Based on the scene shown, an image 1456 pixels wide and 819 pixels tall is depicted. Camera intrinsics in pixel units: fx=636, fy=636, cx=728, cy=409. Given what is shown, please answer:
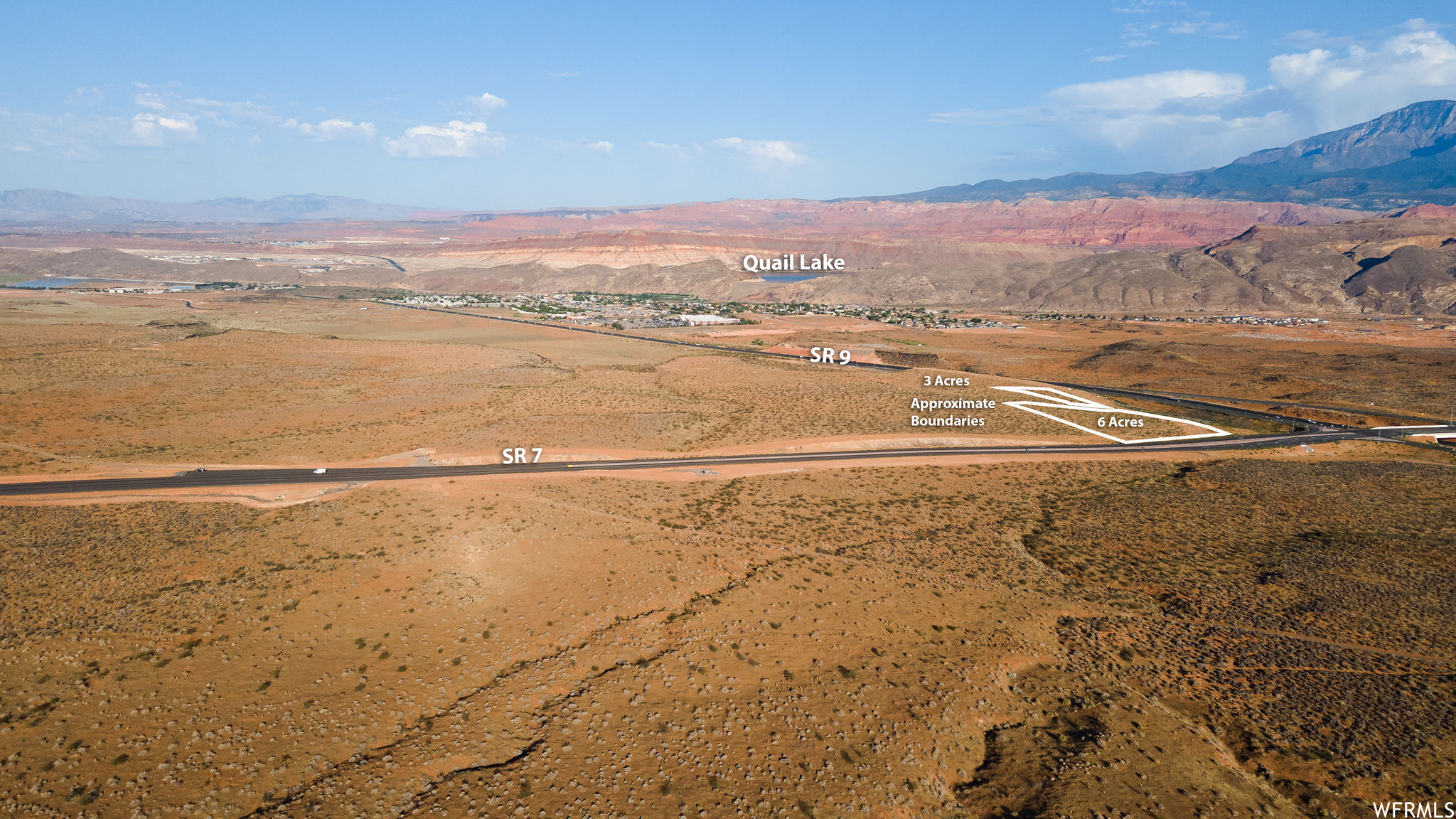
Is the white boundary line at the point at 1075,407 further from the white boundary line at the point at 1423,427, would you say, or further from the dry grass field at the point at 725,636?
the white boundary line at the point at 1423,427

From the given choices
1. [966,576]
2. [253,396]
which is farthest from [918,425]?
[253,396]

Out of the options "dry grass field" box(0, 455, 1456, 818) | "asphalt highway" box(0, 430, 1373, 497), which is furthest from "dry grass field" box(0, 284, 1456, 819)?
"asphalt highway" box(0, 430, 1373, 497)

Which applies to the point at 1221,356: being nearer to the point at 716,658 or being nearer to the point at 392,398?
the point at 716,658

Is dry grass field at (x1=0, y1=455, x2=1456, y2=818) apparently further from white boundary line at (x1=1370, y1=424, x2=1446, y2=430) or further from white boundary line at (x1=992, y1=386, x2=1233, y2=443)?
white boundary line at (x1=1370, y1=424, x2=1446, y2=430)

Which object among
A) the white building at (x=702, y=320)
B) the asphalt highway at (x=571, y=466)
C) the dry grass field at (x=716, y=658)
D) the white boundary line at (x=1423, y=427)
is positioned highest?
the white building at (x=702, y=320)

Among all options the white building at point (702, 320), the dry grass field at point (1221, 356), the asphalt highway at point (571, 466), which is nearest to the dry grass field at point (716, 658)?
the asphalt highway at point (571, 466)

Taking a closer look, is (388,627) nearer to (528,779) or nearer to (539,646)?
(539,646)
